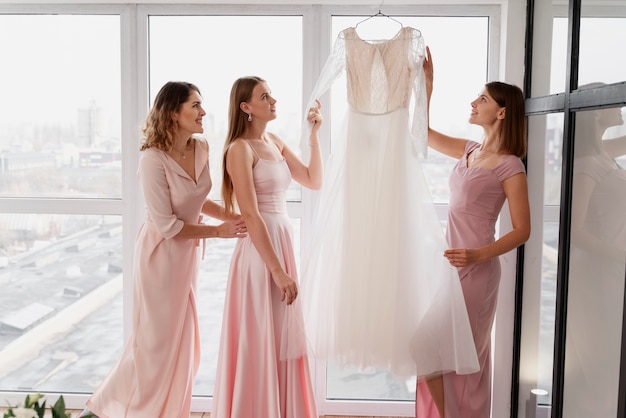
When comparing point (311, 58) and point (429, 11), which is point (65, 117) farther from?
point (429, 11)

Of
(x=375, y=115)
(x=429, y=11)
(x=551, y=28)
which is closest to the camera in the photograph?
(x=375, y=115)

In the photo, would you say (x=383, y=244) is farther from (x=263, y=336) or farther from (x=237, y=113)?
(x=237, y=113)

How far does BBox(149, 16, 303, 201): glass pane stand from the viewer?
11.2 ft

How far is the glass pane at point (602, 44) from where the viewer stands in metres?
2.00

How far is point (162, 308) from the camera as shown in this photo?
2818 millimetres

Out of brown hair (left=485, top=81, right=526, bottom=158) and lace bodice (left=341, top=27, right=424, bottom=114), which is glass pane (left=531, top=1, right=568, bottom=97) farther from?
lace bodice (left=341, top=27, right=424, bottom=114)

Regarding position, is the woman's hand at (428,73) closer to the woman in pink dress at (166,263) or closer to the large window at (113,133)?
the large window at (113,133)

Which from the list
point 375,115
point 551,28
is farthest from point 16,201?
point 551,28

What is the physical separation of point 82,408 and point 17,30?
6.76 feet

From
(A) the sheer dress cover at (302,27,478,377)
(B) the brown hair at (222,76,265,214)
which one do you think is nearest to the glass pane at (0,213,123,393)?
(B) the brown hair at (222,76,265,214)

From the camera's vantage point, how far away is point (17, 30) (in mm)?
3439

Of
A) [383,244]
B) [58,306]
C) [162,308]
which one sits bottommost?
[58,306]

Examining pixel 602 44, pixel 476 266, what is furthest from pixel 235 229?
pixel 602 44

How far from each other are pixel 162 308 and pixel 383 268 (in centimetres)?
100
